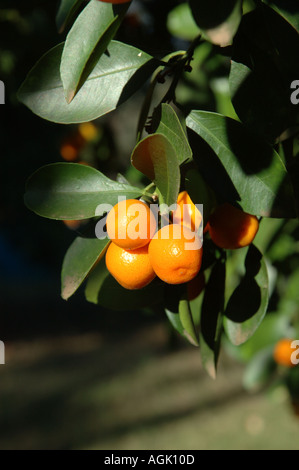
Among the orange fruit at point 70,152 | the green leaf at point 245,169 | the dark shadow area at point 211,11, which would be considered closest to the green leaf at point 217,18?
the dark shadow area at point 211,11

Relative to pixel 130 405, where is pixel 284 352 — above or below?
above

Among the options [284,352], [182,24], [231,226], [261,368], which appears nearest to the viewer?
[231,226]

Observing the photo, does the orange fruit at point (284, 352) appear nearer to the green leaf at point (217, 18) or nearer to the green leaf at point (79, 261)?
the green leaf at point (79, 261)

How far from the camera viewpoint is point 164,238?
49cm

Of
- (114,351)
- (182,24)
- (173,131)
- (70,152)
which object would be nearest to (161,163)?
(173,131)

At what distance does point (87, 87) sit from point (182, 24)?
1.79 ft

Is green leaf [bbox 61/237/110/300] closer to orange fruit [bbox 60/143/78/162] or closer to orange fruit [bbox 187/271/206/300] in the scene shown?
orange fruit [bbox 187/271/206/300]

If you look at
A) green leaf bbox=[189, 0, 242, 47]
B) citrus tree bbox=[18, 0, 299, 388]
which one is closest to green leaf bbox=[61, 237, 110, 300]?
citrus tree bbox=[18, 0, 299, 388]

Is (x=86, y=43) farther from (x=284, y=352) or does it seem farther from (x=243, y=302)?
(x=284, y=352)

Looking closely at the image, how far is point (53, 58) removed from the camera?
1.85ft

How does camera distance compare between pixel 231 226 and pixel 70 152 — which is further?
pixel 70 152

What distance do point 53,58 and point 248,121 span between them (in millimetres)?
217

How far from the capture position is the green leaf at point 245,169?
50cm
